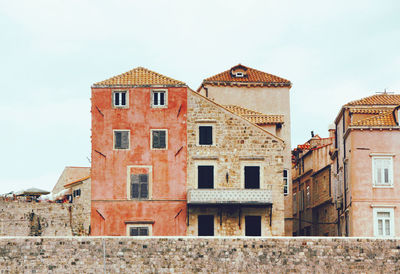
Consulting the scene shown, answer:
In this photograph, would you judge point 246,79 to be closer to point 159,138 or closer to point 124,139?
point 159,138

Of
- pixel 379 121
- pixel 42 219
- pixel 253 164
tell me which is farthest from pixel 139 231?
pixel 379 121

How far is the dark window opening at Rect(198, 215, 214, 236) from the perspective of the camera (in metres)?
65.2

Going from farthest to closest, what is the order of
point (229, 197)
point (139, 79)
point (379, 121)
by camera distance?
point (139, 79) < point (229, 197) < point (379, 121)

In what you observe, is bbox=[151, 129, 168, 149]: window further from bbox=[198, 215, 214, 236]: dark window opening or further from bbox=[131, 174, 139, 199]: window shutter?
bbox=[198, 215, 214, 236]: dark window opening

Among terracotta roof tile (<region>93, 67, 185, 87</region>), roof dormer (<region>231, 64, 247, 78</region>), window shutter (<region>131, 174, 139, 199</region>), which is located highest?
roof dormer (<region>231, 64, 247, 78</region>)

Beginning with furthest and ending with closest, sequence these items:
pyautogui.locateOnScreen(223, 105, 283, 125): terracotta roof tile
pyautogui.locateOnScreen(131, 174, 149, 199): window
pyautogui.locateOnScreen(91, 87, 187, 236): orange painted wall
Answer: pyautogui.locateOnScreen(223, 105, 283, 125): terracotta roof tile, pyautogui.locateOnScreen(131, 174, 149, 199): window, pyautogui.locateOnScreen(91, 87, 187, 236): orange painted wall

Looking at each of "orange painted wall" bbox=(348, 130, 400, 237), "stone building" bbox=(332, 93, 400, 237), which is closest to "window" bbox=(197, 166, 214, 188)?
"stone building" bbox=(332, 93, 400, 237)

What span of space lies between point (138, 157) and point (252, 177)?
6.72 metres

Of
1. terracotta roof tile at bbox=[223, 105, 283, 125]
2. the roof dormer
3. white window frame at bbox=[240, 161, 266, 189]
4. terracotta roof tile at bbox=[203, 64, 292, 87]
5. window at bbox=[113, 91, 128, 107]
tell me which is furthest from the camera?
the roof dormer

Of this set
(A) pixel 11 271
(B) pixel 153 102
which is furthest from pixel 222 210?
(A) pixel 11 271

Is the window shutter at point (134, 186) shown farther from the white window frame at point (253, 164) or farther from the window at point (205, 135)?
the white window frame at point (253, 164)

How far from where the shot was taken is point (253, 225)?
65.2m

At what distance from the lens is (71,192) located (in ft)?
252

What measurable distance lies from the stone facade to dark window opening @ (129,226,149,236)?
248 centimetres
